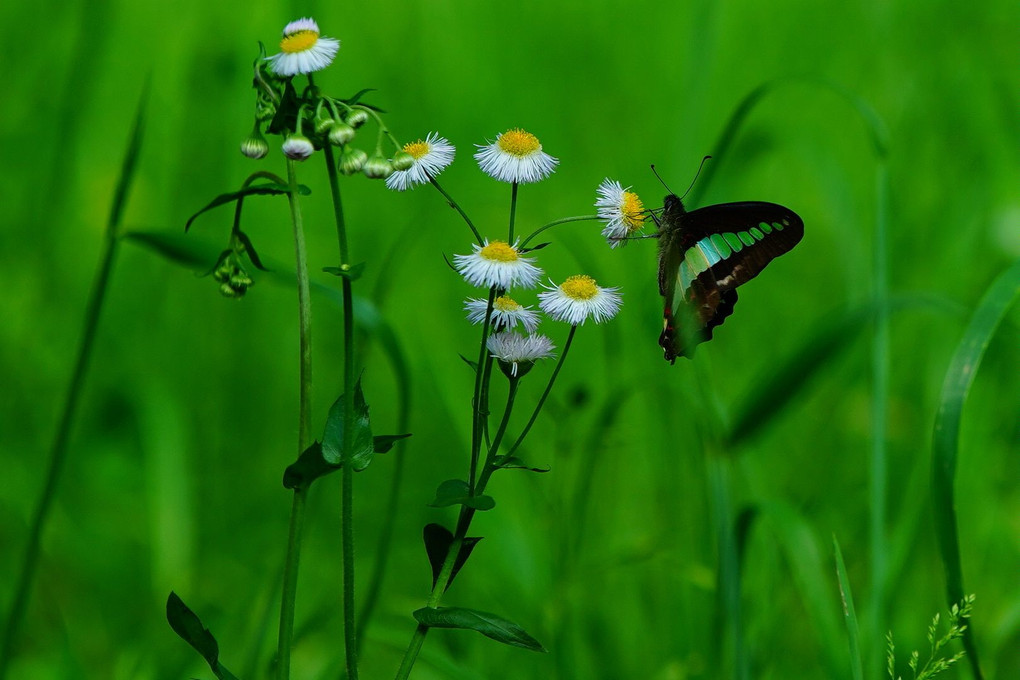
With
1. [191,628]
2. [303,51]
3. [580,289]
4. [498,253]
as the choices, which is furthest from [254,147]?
[191,628]

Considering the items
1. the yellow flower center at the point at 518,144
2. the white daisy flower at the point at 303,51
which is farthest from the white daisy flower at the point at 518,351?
the white daisy flower at the point at 303,51

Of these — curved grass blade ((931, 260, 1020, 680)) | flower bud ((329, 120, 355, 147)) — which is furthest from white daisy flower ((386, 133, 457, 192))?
curved grass blade ((931, 260, 1020, 680))

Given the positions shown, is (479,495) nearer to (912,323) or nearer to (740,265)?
(740,265)

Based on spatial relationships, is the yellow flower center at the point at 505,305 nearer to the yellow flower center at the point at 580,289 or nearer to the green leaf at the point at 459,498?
the yellow flower center at the point at 580,289

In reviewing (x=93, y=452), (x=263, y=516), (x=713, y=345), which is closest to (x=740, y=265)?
(x=263, y=516)

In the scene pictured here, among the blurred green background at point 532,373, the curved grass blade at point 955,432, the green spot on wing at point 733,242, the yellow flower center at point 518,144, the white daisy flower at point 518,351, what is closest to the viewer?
the white daisy flower at point 518,351
